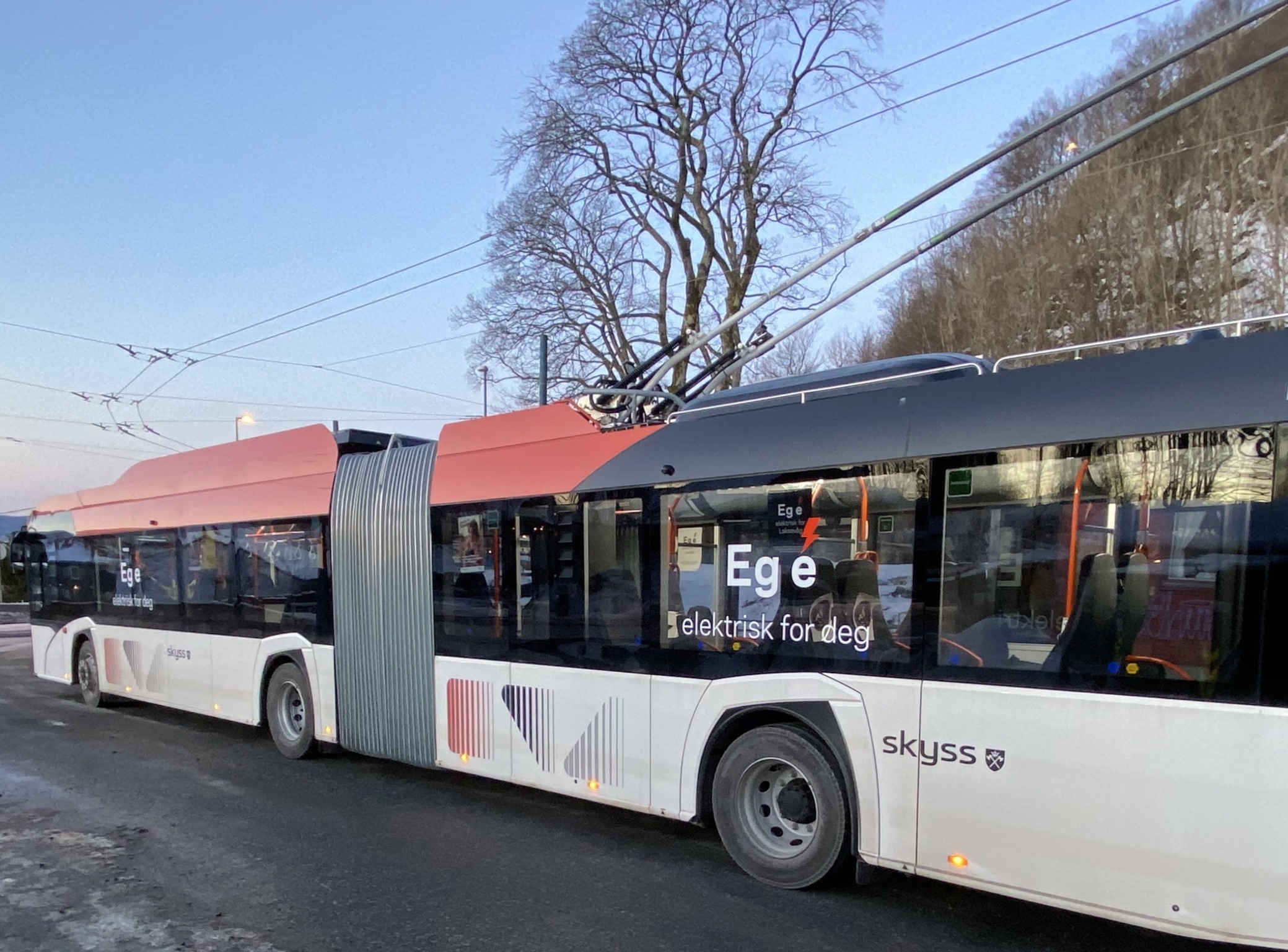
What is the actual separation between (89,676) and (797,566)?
1157 centimetres

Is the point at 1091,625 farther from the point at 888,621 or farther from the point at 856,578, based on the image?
the point at 856,578

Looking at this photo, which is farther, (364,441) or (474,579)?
(364,441)

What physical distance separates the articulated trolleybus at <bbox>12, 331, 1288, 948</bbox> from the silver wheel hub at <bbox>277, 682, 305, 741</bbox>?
902mm

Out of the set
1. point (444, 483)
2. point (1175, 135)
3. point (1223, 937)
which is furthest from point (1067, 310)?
point (1223, 937)

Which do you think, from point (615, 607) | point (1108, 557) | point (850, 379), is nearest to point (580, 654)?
point (615, 607)

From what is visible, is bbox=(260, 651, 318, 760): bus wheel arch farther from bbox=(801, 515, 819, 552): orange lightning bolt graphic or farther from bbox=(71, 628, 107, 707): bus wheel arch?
bbox=(801, 515, 819, 552): orange lightning bolt graphic

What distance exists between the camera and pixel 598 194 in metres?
24.0

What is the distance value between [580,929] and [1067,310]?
80.6ft

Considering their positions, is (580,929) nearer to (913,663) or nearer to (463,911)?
(463,911)

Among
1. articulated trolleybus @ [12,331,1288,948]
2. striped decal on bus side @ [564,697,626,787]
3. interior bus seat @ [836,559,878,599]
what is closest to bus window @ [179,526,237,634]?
articulated trolleybus @ [12,331,1288,948]

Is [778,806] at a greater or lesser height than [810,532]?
lesser

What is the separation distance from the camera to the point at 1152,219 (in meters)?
22.7

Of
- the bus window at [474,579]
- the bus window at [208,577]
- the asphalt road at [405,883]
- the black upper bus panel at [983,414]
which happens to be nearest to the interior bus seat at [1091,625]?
the black upper bus panel at [983,414]

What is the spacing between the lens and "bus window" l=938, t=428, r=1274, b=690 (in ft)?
12.3
